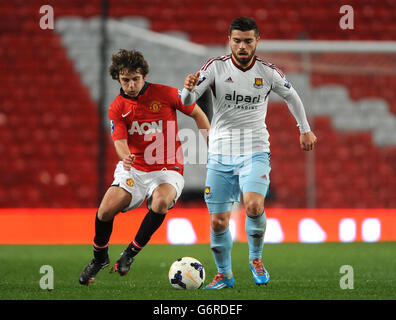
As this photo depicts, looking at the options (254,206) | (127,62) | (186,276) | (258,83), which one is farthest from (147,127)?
(186,276)

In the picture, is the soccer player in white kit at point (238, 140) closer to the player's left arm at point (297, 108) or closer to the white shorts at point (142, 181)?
the player's left arm at point (297, 108)

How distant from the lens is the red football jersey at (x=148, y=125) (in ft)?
18.3

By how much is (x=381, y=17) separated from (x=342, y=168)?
3293 millimetres

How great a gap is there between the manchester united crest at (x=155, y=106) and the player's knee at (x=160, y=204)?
650 millimetres

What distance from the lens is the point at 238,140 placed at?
5.29 meters

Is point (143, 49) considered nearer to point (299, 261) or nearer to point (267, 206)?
point (267, 206)

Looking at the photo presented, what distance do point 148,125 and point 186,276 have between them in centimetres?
118

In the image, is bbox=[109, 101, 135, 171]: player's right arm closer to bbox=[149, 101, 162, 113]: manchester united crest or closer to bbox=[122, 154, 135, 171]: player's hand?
bbox=[149, 101, 162, 113]: manchester united crest

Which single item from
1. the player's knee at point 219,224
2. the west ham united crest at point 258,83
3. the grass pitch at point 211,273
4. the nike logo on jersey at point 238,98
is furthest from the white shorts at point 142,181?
the west ham united crest at point 258,83

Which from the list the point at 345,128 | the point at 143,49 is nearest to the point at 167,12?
the point at 143,49

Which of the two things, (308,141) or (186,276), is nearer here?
(186,276)

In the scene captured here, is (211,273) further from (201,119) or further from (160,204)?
(201,119)
